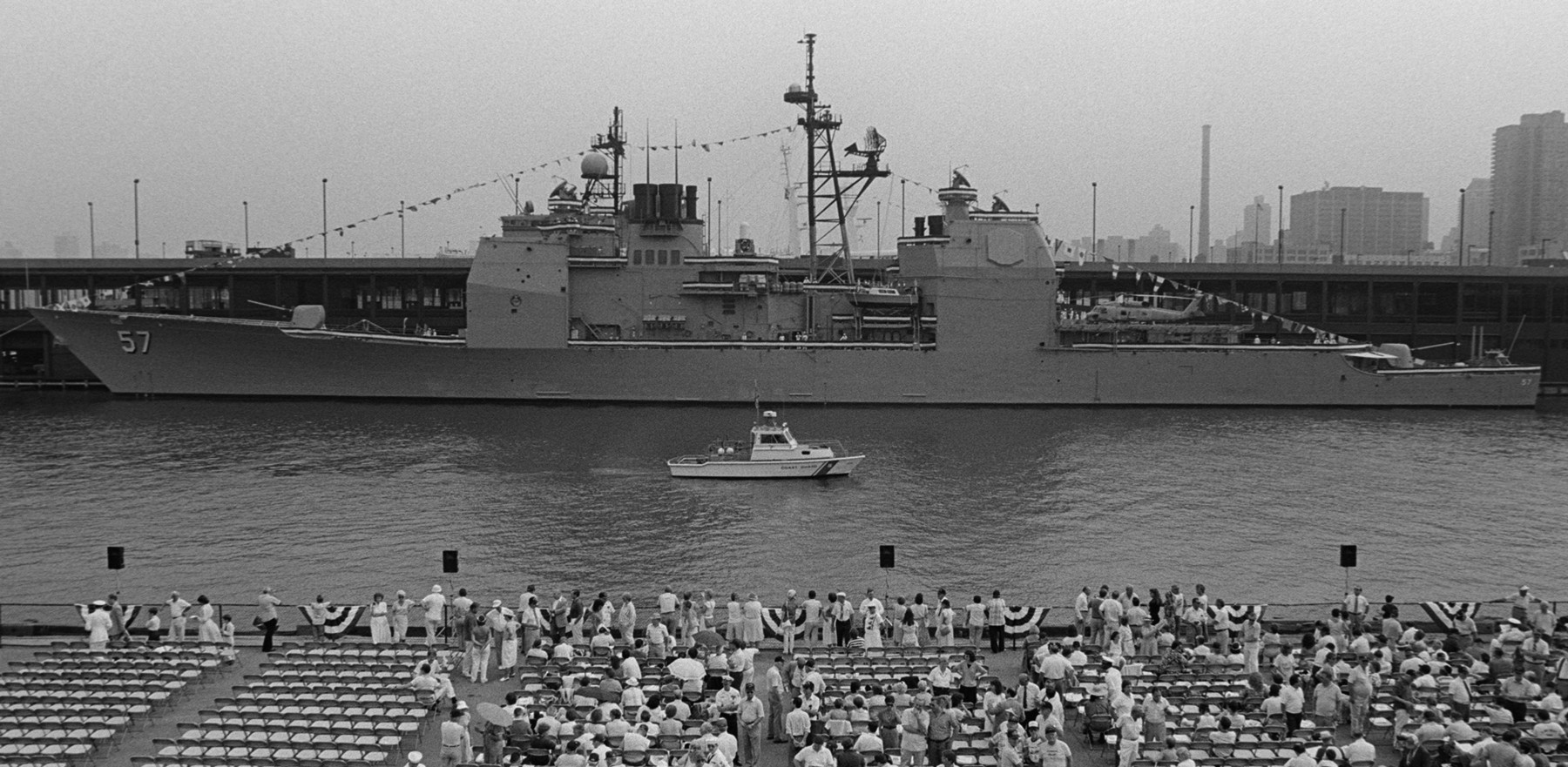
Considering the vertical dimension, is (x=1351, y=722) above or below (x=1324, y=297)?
below

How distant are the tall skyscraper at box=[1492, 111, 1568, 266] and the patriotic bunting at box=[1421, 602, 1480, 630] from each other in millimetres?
139187

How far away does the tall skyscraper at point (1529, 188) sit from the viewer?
13788 centimetres

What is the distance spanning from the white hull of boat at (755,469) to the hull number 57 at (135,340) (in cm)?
3176

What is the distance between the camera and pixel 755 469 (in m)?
34.6

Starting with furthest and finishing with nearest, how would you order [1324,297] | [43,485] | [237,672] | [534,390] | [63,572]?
[1324,297]
[534,390]
[43,485]
[63,572]
[237,672]

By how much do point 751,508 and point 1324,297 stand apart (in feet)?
173

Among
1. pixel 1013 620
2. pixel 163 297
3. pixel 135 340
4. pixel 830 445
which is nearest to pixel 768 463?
pixel 830 445

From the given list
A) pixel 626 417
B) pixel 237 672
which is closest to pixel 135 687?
pixel 237 672

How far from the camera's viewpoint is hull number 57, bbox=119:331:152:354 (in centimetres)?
5284

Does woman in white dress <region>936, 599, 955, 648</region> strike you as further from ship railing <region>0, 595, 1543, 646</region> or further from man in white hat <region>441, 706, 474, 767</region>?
man in white hat <region>441, 706, 474, 767</region>

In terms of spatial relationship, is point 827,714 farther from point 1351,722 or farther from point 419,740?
point 1351,722

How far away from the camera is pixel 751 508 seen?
102ft

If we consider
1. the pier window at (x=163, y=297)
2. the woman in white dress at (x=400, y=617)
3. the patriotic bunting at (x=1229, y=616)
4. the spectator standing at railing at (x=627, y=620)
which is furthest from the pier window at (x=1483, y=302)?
the pier window at (x=163, y=297)

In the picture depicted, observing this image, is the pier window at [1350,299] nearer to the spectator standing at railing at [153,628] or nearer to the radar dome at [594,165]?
the radar dome at [594,165]
